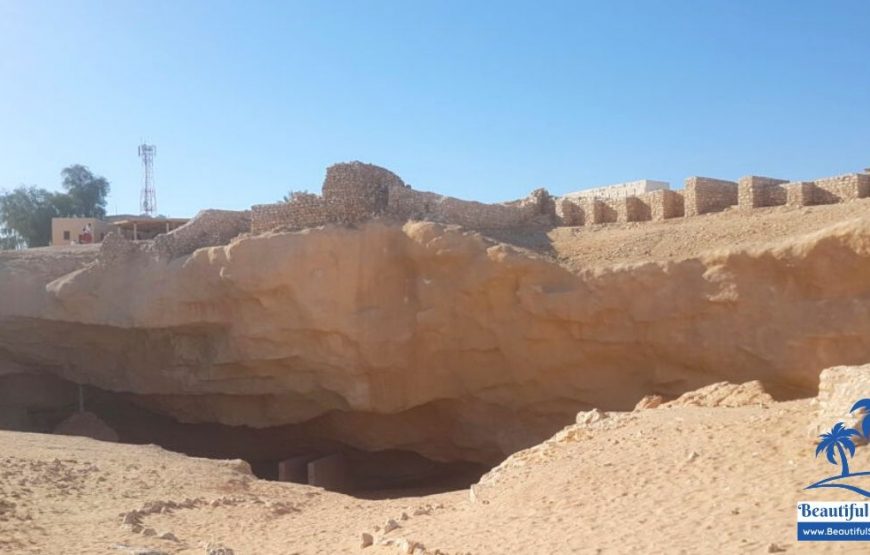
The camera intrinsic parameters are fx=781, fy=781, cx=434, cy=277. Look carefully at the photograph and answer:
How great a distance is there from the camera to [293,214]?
1705cm

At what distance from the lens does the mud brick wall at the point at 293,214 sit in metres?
17.0

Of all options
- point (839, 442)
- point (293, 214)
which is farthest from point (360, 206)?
point (839, 442)

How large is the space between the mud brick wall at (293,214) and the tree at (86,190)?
26579 millimetres

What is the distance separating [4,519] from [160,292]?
9.22m

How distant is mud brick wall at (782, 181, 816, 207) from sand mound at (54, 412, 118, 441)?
52.8 ft

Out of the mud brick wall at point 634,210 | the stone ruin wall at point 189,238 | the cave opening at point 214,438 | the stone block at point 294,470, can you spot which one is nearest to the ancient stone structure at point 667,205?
the mud brick wall at point 634,210

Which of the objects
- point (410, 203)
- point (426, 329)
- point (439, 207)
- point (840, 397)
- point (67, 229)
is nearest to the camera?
point (840, 397)

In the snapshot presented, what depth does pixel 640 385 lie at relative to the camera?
48.8ft

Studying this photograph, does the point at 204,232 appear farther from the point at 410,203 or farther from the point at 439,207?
the point at 439,207

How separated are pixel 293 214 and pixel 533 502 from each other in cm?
1043

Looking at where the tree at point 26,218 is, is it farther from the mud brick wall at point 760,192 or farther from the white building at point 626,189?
the mud brick wall at point 760,192

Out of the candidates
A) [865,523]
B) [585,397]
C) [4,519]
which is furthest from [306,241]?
[865,523]

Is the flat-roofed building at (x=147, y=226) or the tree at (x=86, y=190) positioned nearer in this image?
the flat-roofed building at (x=147, y=226)

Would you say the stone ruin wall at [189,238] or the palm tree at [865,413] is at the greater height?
the stone ruin wall at [189,238]
